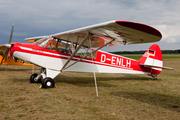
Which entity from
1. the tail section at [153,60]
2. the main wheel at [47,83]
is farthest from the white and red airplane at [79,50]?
the tail section at [153,60]

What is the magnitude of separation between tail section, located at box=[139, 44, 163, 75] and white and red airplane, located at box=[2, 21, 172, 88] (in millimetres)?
915

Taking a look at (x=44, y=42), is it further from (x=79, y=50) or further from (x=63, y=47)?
(x=79, y=50)

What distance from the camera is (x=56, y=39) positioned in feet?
23.3

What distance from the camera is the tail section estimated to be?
9523 millimetres

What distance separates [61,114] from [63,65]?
152 inches

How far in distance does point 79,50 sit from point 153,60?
526cm

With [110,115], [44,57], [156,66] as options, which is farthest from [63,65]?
[156,66]

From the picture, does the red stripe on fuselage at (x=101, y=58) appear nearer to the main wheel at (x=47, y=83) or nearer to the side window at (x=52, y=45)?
the side window at (x=52, y=45)

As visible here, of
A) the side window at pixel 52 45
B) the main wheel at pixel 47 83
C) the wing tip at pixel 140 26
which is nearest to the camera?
the wing tip at pixel 140 26

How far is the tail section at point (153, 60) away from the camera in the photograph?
9523mm

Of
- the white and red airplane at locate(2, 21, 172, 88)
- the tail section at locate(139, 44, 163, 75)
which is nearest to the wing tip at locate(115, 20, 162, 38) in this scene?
the white and red airplane at locate(2, 21, 172, 88)

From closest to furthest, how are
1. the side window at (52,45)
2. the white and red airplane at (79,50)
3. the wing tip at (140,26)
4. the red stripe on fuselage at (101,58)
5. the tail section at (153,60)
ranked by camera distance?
the wing tip at (140,26), the white and red airplane at (79,50), the red stripe on fuselage at (101,58), the side window at (52,45), the tail section at (153,60)

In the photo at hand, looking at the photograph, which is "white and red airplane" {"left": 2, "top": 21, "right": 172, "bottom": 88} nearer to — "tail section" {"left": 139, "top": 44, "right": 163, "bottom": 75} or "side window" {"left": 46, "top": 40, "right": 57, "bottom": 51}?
"side window" {"left": 46, "top": 40, "right": 57, "bottom": 51}

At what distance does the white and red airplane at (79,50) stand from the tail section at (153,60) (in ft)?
3.00
